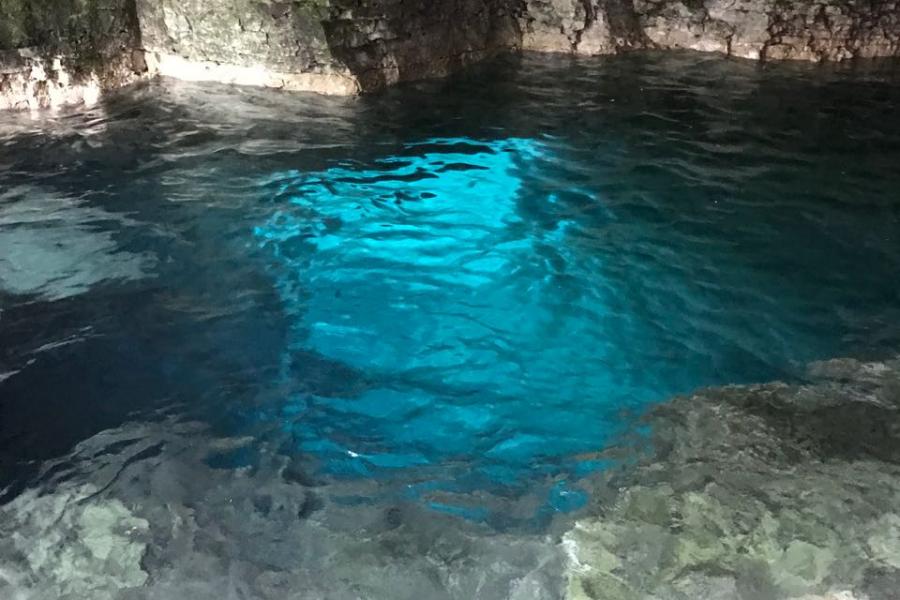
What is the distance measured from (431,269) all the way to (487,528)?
2.58 m

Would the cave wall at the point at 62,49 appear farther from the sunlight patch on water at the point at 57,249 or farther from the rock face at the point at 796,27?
the rock face at the point at 796,27

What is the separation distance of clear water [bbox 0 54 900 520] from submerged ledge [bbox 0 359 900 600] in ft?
0.68

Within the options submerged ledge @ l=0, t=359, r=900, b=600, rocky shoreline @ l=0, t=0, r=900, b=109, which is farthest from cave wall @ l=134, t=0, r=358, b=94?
submerged ledge @ l=0, t=359, r=900, b=600

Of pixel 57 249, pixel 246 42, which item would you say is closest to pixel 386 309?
pixel 57 249

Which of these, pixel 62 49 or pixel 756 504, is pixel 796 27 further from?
pixel 62 49

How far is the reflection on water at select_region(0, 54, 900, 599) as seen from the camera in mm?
3520

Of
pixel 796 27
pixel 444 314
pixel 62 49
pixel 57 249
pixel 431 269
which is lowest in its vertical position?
pixel 444 314

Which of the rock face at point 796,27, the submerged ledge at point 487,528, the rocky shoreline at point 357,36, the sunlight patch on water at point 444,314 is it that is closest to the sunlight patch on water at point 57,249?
the sunlight patch on water at point 444,314

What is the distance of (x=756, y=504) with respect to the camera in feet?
11.5

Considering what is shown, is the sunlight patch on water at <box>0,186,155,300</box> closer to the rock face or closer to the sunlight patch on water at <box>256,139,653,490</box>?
the sunlight patch on water at <box>256,139,653,490</box>

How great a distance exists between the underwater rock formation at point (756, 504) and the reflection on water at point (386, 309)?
0.10 meters

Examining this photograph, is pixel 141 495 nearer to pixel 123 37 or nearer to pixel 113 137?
pixel 113 137

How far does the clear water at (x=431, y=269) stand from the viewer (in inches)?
165

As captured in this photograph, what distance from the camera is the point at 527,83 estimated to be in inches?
374
